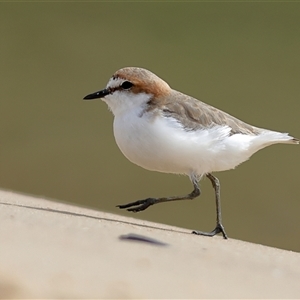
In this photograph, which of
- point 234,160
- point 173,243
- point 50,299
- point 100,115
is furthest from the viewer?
point 100,115

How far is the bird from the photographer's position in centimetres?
589

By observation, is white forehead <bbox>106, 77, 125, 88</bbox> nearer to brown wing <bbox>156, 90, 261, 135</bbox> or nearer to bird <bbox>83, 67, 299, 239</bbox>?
bird <bbox>83, 67, 299, 239</bbox>

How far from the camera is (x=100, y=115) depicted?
15602 mm

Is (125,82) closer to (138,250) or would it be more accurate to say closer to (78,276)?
(138,250)

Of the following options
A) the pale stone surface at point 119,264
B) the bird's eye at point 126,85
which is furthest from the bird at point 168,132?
the pale stone surface at point 119,264

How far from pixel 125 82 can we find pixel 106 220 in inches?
55.6

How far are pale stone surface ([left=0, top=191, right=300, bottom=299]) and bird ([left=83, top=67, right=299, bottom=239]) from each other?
1.02 metres

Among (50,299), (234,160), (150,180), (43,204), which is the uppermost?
(50,299)

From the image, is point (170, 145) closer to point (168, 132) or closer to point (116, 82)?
point (168, 132)

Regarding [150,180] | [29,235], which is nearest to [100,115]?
[150,180]

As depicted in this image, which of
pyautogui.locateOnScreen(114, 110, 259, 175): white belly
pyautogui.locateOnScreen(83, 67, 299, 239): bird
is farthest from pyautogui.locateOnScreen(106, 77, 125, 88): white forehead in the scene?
pyautogui.locateOnScreen(114, 110, 259, 175): white belly

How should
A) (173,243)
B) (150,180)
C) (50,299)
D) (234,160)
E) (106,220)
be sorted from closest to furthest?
(50,299)
(173,243)
(106,220)
(234,160)
(150,180)

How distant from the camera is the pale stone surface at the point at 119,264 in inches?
133

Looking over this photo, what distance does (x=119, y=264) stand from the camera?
374 cm
